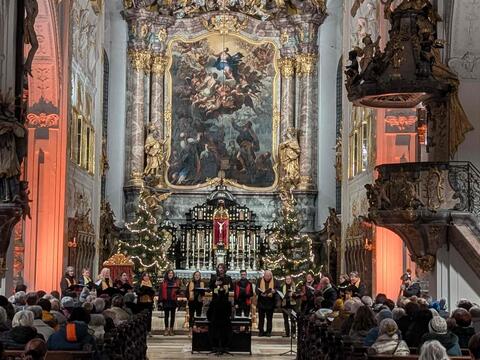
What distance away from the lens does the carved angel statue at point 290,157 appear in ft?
136

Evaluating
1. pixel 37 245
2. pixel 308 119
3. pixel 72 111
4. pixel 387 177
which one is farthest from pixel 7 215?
pixel 308 119

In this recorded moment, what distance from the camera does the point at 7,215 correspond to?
63.7 ft

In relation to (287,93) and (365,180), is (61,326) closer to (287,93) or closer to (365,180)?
(365,180)

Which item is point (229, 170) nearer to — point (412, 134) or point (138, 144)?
point (138, 144)

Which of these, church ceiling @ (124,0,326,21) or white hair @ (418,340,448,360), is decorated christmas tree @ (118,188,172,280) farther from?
white hair @ (418,340,448,360)

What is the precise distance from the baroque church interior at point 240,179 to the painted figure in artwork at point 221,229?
6 centimetres

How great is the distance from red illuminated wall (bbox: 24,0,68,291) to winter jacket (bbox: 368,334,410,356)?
55.4 feet

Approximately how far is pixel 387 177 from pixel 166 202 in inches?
868

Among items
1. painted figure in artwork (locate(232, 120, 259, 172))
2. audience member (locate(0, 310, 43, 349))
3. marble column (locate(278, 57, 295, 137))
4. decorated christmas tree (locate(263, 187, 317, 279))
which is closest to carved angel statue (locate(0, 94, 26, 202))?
audience member (locate(0, 310, 43, 349))

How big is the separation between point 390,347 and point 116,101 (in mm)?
30931

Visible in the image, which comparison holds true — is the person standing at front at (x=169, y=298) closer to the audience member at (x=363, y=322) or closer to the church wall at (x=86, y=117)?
the church wall at (x=86, y=117)

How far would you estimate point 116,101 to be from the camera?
139 feet

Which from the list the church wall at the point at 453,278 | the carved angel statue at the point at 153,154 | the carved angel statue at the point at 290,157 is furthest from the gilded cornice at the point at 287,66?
the church wall at the point at 453,278

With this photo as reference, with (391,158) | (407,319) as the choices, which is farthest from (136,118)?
(407,319)
